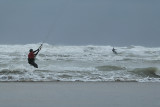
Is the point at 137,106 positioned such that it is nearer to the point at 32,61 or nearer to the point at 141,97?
the point at 141,97

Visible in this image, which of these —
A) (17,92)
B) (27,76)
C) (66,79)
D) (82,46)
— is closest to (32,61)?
(27,76)

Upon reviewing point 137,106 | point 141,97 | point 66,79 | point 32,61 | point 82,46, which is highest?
point 82,46

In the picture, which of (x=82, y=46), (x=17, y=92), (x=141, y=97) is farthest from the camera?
(x=82, y=46)

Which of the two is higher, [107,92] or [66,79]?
[66,79]

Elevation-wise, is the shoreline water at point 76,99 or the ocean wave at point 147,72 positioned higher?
the ocean wave at point 147,72

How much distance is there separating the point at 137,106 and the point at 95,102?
1221 mm

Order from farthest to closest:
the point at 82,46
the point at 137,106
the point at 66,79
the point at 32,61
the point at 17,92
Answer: the point at 82,46
the point at 32,61
the point at 66,79
the point at 17,92
the point at 137,106

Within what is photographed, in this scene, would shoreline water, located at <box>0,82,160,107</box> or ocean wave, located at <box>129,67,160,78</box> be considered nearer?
shoreline water, located at <box>0,82,160,107</box>

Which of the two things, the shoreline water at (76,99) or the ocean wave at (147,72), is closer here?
the shoreline water at (76,99)

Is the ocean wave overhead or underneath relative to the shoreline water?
overhead

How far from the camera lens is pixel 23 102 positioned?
9977mm

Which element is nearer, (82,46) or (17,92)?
(17,92)

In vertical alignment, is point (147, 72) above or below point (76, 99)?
above

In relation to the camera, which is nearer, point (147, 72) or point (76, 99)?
point (76, 99)
